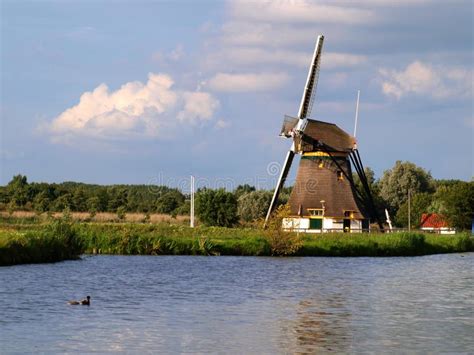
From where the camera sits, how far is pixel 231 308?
23172 mm

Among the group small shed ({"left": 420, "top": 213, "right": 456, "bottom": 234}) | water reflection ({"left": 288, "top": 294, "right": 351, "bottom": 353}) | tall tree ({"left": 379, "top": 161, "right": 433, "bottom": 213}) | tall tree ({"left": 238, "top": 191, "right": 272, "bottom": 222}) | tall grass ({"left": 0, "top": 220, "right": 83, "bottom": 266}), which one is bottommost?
water reflection ({"left": 288, "top": 294, "right": 351, "bottom": 353})

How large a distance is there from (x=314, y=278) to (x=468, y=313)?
10.5 m

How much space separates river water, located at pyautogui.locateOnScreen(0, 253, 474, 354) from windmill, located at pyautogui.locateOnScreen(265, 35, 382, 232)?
21433 millimetres

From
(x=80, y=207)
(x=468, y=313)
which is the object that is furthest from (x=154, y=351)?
(x=80, y=207)

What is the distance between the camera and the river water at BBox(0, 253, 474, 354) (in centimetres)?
1739

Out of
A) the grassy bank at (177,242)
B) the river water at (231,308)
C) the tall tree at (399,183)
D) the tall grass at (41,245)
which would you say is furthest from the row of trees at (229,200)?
the river water at (231,308)

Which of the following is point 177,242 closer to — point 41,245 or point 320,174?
point 41,245

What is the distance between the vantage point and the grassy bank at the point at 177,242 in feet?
110

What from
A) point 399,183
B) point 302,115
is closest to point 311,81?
point 302,115

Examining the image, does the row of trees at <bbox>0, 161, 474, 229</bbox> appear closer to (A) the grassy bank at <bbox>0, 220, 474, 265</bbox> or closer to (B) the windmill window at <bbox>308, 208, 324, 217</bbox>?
(B) the windmill window at <bbox>308, 208, 324, 217</bbox>

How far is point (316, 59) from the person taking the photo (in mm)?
61219

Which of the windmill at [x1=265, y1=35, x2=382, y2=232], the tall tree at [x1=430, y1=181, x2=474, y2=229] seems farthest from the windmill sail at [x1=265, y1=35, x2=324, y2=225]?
the tall tree at [x1=430, y1=181, x2=474, y2=229]

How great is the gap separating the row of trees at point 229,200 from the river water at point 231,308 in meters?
30.8

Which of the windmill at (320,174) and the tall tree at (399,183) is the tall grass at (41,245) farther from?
the tall tree at (399,183)
